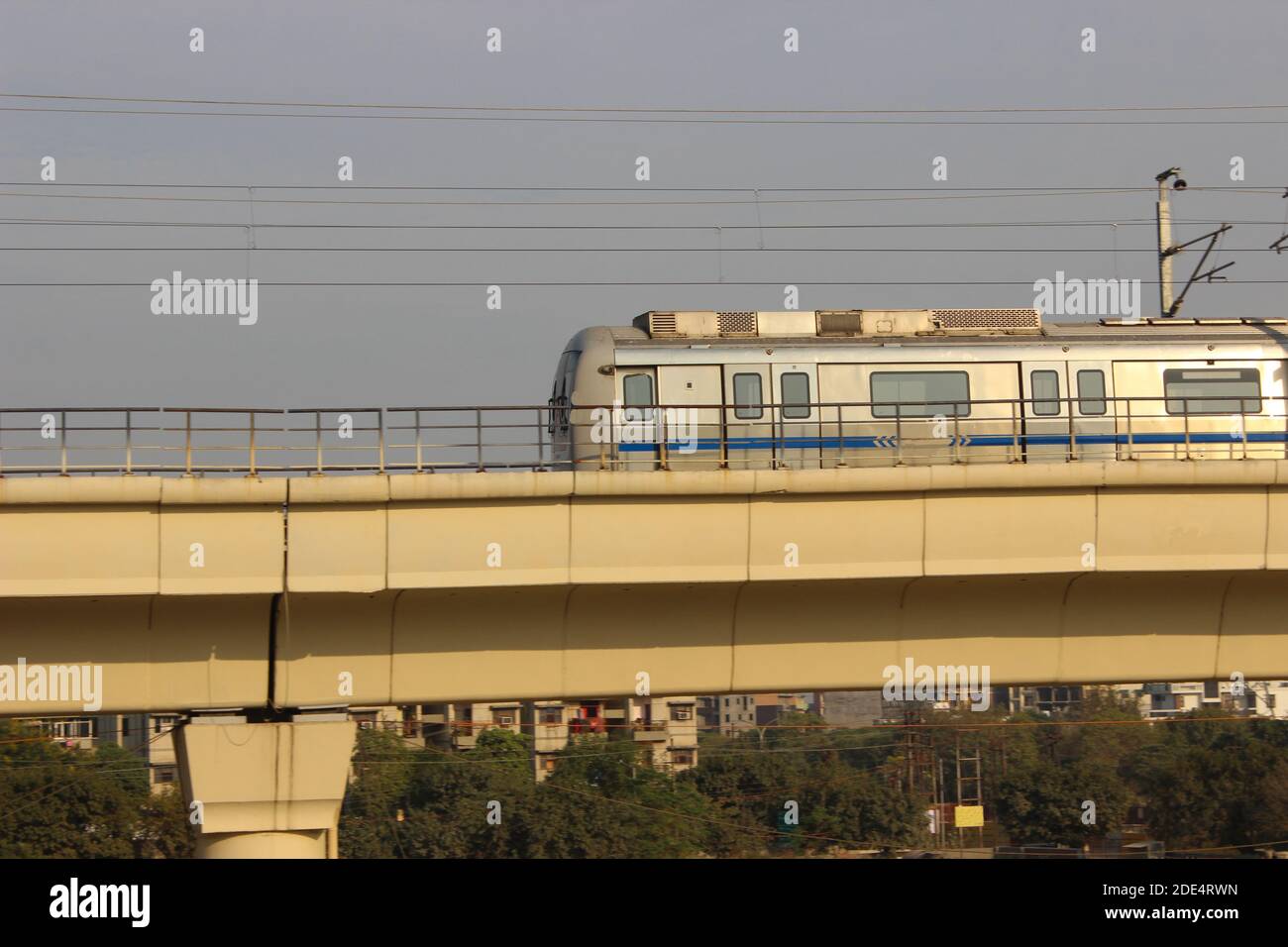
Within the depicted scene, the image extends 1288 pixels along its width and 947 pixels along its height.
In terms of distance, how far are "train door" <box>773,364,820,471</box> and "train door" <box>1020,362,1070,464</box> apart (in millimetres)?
4184

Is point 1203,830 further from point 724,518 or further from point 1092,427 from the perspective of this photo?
point 724,518

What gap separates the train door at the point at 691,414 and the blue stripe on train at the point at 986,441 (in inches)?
2.3

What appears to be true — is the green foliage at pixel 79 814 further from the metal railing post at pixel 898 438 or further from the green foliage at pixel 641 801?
the metal railing post at pixel 898 438

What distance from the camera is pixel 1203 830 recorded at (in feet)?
385

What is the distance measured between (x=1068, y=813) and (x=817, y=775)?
846 inches

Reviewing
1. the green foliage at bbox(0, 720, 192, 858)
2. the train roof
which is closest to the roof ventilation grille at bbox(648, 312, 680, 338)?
the train roof

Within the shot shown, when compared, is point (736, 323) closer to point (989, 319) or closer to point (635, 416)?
point (635, 416)

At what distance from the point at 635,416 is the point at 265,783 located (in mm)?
9975

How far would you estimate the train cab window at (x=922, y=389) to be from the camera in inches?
1134

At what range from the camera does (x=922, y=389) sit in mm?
29156

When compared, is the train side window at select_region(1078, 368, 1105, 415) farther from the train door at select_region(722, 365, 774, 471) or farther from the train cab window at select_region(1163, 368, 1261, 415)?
the train door at select_region(722, 365, 774, 471)

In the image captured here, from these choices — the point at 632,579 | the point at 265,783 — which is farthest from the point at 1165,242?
the point at 265,783

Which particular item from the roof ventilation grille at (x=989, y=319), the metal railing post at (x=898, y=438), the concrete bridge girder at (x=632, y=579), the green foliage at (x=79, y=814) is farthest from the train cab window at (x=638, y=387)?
the green foliage at (x=79, y=814)
